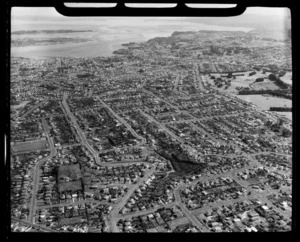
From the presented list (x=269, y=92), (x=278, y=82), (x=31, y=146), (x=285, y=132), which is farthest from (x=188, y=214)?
(x=278, y=82)

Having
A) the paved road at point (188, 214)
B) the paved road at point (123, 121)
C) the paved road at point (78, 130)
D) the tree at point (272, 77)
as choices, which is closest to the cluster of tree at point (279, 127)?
the tree at point (272, 77)

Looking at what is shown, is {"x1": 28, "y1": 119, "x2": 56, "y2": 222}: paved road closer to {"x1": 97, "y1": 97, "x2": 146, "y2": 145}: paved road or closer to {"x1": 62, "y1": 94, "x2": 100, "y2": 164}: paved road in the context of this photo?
{"x1": 62, "y1": 94, "x2": 100, "y2": 164}: paved road

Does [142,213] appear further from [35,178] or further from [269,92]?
[269,92]

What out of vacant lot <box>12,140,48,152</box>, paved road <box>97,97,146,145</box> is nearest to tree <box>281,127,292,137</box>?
paved road <box>97,97,146,145</box>

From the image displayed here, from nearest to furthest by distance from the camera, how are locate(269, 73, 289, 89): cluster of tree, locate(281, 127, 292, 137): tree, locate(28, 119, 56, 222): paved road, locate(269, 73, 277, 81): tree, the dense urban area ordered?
the dense urban area < locate(28, 119, 56, 222): paved road < locate(281, 127, 292, 137): tree < locate(269, 73, 289, 89): cluster of tree < locate(269, 73, 277, 81): tree

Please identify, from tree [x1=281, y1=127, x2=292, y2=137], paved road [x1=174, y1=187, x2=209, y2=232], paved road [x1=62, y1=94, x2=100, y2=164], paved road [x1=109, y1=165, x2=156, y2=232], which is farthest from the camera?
tree [x1=281, y1=127, x2=292, y2=137]
